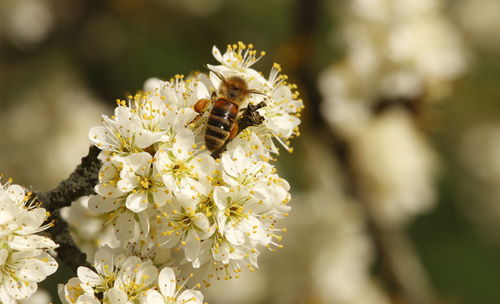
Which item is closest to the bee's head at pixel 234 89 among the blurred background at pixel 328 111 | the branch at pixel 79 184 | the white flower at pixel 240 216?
the white flower at pixel 240 216

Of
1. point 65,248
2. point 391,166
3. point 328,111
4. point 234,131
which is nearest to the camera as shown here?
point 234,131

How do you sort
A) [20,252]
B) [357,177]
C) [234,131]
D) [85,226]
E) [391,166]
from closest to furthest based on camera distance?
[20,252] < [234,131] < [85,226] < [357,177] < [391,166]

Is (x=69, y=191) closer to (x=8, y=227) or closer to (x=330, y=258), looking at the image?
(x=8, y=227)

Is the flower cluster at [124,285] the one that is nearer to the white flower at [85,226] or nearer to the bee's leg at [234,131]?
the white flower at [85,226]

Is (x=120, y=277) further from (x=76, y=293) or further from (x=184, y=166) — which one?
(x=184, y=166)

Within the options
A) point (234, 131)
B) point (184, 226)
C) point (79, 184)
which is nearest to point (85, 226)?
point (79, 184)

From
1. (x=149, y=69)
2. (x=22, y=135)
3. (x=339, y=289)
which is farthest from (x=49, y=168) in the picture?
(x=339, y=289)

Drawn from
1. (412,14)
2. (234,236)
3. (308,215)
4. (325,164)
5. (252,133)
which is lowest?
(234,236)
